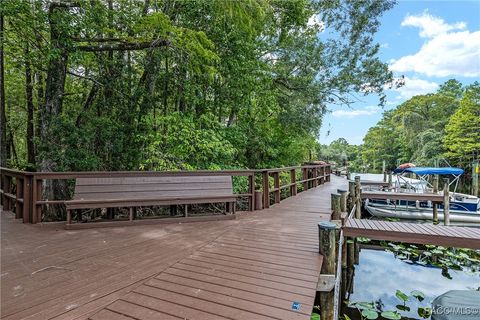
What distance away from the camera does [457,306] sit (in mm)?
2678

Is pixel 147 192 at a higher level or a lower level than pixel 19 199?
higher

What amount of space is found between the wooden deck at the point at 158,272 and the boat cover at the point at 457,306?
4.23ft

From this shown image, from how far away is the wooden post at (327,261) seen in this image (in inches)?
91.4

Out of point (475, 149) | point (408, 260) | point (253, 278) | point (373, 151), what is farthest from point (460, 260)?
point (373, 151)

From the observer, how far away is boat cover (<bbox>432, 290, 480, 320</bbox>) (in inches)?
98.2

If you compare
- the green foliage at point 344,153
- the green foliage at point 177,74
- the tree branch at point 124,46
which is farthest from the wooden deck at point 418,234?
the green foliage at point 344,153

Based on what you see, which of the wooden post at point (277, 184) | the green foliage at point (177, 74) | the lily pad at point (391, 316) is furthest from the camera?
the wooden post at point (277, 184)

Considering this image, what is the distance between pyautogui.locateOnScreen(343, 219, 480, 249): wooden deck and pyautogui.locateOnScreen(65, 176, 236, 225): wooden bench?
219 centimetres

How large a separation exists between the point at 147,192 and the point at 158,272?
7.07 feet

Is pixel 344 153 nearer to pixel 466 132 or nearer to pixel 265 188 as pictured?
pixel 466 132

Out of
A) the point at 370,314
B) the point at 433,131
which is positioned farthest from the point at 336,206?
the point at 433,131

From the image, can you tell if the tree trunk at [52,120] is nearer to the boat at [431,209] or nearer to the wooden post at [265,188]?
the wooden post at [265,188]

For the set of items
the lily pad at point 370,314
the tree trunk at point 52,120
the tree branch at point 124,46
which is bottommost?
the lily pad at point 370,314

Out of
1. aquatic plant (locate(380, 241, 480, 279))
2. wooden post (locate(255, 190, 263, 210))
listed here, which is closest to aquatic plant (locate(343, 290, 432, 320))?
aquatic plant (locate(380, 241, 480, 279))
